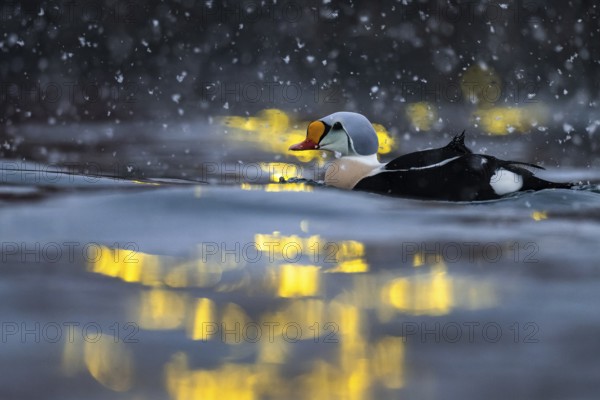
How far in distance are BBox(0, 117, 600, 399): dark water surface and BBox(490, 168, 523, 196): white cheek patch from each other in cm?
9

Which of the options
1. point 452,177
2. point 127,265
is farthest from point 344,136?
point 127,265

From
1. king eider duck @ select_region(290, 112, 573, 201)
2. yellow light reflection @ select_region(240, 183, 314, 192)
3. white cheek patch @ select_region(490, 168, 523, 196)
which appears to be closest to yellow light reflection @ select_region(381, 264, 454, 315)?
king eider duck @ select_region(290, 112, 573, 201)

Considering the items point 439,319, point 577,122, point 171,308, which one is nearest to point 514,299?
point 439,319

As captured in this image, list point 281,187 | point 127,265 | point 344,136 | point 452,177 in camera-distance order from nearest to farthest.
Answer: point 127,265, point 452,177, point 281,187, point 344,136

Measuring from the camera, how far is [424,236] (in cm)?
480

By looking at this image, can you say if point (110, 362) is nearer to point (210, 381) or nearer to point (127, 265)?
point (210, 381)

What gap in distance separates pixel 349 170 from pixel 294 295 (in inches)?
132

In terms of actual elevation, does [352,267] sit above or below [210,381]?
above

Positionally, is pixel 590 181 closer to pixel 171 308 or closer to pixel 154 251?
pixel 154 251

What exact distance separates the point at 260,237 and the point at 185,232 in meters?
0.37

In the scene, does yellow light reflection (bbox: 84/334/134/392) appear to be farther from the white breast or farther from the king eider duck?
the white breast

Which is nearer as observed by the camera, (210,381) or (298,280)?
(210,381)

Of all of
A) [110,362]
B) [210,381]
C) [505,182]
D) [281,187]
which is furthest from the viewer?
[281,187]

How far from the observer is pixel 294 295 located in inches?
137
